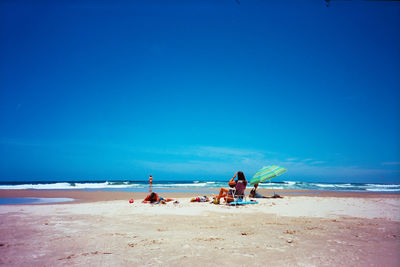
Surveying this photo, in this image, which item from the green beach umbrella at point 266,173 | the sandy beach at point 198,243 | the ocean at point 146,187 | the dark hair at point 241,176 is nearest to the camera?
the sandy beach at point 198,243

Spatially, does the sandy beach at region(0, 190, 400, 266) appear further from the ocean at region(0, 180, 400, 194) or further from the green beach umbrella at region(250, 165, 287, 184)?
the ocean at region(0, 180, 400, 194)

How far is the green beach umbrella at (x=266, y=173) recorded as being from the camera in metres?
16.3

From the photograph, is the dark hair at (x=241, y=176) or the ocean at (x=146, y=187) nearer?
the dark hair at (x=241, y=176)

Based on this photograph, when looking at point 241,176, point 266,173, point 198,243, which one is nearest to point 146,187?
point 266,173

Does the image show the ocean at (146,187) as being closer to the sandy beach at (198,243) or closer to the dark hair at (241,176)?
the dark hair at (241,176)

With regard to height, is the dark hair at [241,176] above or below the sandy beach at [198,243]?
above

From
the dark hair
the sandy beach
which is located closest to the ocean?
the dark hair

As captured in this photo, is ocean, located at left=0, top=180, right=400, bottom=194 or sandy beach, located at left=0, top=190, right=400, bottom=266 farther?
ocean, located at left=0, top=180, right=400, bottom=194

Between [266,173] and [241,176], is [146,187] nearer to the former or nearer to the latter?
[266,173]

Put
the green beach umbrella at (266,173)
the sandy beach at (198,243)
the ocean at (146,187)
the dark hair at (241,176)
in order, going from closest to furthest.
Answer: the sandy beach at (198,243) < the dark hair at (241,176) < the green beach umbrella at (266,173) < the ocean at (146,187)

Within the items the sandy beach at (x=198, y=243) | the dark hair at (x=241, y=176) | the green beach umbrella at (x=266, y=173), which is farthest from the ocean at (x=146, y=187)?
the sandy beach at (x=198, y=243)

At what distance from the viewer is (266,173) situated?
16.6 meters

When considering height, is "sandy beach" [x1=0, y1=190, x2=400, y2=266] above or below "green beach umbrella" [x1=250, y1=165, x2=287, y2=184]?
below

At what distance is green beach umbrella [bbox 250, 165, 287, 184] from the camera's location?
16.3 meters
